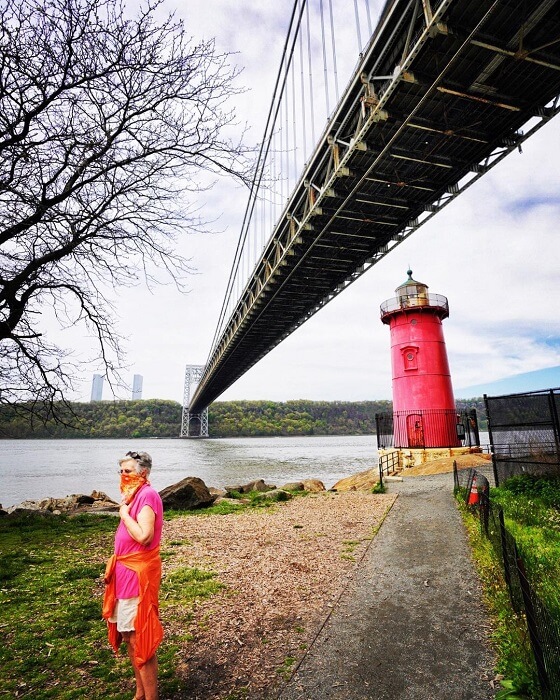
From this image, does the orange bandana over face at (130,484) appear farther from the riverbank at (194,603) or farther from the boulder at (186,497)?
the boulder at (186,497)

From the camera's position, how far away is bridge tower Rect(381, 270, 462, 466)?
55.9 ft

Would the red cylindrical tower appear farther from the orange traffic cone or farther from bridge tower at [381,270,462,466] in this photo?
the orange traffic cone

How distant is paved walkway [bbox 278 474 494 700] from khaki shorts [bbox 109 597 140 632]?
112 cm

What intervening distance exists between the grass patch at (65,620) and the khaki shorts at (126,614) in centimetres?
72

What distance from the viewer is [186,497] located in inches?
417

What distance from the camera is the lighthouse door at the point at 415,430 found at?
17.1 meters

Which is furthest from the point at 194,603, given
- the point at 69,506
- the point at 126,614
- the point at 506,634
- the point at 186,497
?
the point at 69,506

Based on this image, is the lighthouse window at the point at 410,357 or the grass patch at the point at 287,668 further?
the lighthouse window at the point at 410,357

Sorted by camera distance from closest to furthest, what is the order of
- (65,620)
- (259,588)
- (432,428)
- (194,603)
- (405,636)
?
(405,636), (65,620), (194,603), (259,588), (432,428)

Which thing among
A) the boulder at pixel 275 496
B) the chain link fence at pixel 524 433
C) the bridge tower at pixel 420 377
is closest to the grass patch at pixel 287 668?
the chain link fence at pixel 524 433

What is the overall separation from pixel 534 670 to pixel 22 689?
11.3ft

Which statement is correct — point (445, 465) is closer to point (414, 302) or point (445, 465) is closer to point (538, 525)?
point (414, 302)

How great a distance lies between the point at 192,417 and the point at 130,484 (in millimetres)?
88755

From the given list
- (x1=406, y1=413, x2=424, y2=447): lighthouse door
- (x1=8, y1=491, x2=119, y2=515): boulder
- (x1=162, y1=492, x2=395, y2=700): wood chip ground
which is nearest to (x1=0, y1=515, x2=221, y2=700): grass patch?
(x1=162, y1=492, x2=395, y2=700): wood chip ground
